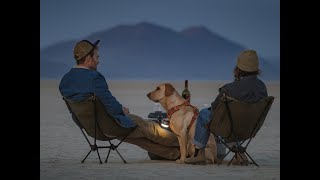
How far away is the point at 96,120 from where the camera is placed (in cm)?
876

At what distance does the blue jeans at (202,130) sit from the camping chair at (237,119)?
0.07 m

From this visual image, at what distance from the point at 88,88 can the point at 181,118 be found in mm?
1028

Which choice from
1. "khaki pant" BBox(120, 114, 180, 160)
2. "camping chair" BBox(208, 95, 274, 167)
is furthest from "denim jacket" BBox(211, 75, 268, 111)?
"khaki pant" BBox(120, 114, 180, 160)

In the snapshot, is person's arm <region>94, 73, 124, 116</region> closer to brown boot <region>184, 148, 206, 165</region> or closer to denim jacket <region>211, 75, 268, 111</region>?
brown boot <region>184, 148, 206, 165</region>

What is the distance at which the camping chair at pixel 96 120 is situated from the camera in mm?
8703

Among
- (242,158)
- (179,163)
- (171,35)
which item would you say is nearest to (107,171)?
(179,163)

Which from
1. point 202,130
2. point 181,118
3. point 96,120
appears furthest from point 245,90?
point 96,120

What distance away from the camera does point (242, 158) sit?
28.8ft

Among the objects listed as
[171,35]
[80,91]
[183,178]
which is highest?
[171,35]

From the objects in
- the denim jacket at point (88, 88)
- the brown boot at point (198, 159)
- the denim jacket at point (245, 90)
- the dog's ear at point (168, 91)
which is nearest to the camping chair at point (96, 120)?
the denim jacket at point (88, 88)

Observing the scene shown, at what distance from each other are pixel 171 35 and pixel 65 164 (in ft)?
8.58

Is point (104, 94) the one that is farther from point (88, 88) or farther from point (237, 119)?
point (237, 119)
